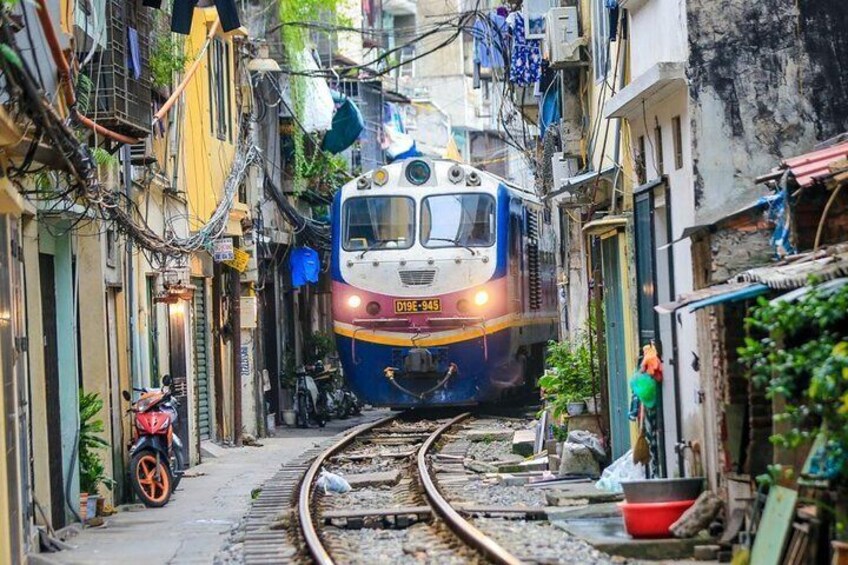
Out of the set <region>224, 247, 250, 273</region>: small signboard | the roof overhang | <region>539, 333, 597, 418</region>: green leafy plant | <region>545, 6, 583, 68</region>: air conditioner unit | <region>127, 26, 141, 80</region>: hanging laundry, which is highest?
<region>545, 6, 583, 68</region>: air conditioner unit

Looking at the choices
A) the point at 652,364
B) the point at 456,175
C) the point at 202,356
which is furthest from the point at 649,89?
the point at 456,175

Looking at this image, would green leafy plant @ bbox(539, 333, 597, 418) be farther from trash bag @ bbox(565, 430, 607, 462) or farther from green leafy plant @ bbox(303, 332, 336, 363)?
green leafy plant @ bbox(303, 332, 336, 363)

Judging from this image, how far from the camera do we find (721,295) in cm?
944

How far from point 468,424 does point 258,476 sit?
21.0 feet

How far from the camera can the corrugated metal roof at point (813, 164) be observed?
31.6 ft

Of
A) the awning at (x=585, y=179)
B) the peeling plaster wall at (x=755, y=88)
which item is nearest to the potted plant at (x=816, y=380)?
the peeling plaster wall at (x=755, y=88)

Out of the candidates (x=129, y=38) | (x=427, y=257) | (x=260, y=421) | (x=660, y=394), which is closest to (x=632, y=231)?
(x=660, y=394)

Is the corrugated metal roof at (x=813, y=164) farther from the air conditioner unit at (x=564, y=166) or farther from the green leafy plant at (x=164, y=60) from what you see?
the green leafy plant at (x=164, y=60)

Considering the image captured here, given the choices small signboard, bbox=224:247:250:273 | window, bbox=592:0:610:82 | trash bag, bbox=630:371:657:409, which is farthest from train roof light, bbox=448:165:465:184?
trash bag, bbox=630:371:657:409

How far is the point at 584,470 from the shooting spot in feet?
48.8

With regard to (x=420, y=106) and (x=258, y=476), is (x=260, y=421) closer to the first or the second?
Answer: (x=258, y=476)

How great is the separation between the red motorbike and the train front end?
7966 millimetres

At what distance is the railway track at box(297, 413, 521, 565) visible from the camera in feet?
37.0

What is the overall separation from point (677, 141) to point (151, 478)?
6.23 metres
